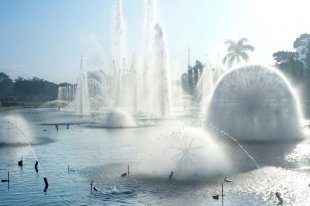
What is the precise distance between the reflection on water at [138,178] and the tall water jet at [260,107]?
2229 millimetres

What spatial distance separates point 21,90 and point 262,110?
16765 centimetres

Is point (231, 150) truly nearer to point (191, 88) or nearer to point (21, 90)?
point (191, 88)

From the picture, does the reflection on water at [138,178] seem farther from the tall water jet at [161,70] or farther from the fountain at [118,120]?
the tall water jet at [161,70]

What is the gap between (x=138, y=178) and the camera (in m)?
24.7

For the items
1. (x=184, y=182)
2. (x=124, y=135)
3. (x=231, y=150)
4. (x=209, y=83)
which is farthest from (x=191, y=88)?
(x=184, y=182)

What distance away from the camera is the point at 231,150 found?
3459cm

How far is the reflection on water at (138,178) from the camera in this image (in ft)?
67.5

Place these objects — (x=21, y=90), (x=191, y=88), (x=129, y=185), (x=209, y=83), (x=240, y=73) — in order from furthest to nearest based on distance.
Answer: (x=21, y=90), (x=191, y=88), (x=209, y=83), (x=240, y=73), (x=129, y=185)

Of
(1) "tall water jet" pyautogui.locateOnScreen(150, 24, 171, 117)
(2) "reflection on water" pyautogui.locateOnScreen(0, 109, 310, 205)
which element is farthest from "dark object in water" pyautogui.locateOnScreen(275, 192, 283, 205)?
(1) "tall water jet" pyautogui.locateOnScreen(150, 24, 171, 117)

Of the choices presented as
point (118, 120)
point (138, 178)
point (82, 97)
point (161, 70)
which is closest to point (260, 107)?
point (138, 178)

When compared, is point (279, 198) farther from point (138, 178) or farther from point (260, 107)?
point (260, 107)

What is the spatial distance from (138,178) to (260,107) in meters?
18.9

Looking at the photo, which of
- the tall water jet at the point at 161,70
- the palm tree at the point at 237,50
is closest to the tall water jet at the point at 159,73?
the tall water jet at the point at 161,70

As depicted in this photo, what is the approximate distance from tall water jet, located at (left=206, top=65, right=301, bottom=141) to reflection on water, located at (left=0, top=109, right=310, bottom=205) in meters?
2.23
